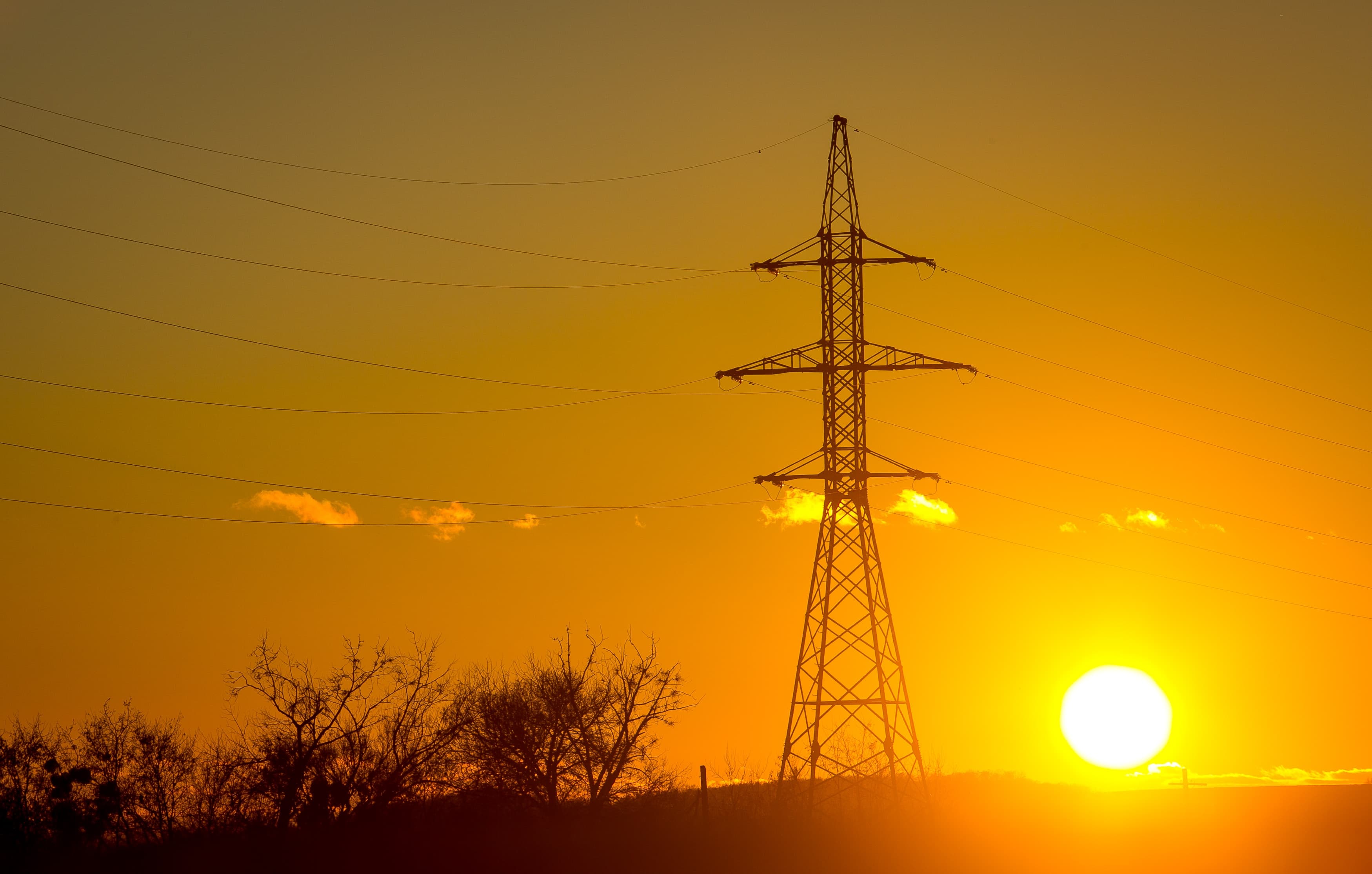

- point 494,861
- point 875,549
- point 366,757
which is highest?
point 875,549

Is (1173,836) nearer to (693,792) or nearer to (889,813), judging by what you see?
(889,813)

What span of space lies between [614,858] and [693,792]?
31.1 feet

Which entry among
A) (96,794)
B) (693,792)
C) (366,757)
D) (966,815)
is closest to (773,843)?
(966,815)

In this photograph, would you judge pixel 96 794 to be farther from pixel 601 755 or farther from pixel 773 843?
pixel 773 843

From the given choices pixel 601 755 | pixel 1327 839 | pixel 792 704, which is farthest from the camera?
pixel 601 755

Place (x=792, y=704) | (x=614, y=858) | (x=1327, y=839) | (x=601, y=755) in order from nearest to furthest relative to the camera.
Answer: (x=792, y=704) < (x=614, y=858) < (x=1327, y=839) < (x=601, y=755)

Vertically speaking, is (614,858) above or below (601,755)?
below

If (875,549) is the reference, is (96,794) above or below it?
below

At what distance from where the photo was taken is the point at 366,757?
50.7 meters

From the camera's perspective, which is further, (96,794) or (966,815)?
(96,794)

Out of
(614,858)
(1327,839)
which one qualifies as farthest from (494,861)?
(1327,839)

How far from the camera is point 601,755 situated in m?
57.3

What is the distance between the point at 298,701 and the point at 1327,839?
3636cm

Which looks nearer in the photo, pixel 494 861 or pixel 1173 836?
pixel 494 861
